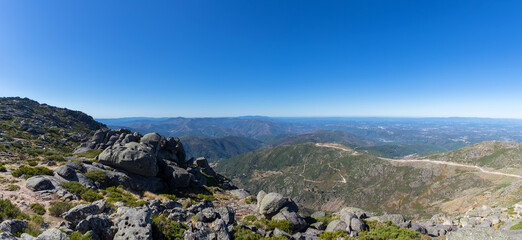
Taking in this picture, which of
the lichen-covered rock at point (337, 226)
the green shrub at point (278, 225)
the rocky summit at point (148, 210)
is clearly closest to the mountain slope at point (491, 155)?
the rocky summit at point (148, 210)

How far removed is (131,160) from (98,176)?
4.55 metres

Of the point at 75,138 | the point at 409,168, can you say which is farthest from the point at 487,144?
the point at 75,138

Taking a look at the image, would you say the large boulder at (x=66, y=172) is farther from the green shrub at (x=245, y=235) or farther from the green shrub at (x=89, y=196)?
the green shrub at (x=245, y=235)

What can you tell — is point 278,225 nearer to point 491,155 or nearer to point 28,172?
point 28,172

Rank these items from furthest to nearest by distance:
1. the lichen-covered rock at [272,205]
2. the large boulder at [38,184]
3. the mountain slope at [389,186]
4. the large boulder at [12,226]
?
the mountain slope at [389,186]
the lichen-covered rock at [272,205]
the large boulder at [38,184]
the large boulder at [12,226]

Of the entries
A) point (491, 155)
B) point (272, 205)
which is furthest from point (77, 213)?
point (491, 155)

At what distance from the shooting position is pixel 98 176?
23.2 metres

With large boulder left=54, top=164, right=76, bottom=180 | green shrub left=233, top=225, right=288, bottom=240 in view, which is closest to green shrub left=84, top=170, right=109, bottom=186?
large boulder left=54, top=164, right=76, bottom=180

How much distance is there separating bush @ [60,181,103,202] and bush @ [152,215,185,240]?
10.1 meters

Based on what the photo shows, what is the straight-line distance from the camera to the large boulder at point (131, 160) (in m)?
27.6

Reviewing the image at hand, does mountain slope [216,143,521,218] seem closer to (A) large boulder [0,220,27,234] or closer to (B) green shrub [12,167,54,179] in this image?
(A) large boulder [0,220,27,234]

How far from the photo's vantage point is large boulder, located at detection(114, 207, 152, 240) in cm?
1050

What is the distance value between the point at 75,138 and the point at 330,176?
195118 millimetres

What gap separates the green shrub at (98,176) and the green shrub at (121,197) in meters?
2.13
